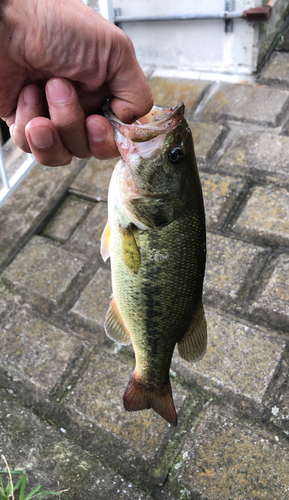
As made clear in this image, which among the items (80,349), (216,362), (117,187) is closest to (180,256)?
(117,187)

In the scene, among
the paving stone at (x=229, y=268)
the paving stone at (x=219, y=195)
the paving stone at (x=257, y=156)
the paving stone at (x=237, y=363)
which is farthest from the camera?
the paving stone at (x=257, y=156)

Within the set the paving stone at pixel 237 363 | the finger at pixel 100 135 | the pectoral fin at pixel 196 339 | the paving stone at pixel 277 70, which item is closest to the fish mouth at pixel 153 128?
the finger at pixel 100 135

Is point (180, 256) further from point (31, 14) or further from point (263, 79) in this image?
point (263, 79)

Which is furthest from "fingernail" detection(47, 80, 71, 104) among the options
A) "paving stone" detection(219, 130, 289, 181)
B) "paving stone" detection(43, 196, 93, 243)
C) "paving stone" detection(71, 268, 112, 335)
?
"paving stone" detection(219, 130, 289, 181)

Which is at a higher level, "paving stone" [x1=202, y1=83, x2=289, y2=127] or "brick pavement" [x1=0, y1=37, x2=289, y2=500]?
"paving stone" [x1=202, y1=83, x2=289, y2=127]

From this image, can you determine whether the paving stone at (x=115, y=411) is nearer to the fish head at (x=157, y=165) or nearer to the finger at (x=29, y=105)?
the fish head at (x=157, y=165)

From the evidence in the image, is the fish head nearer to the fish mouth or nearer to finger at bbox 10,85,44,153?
the fish mouth
